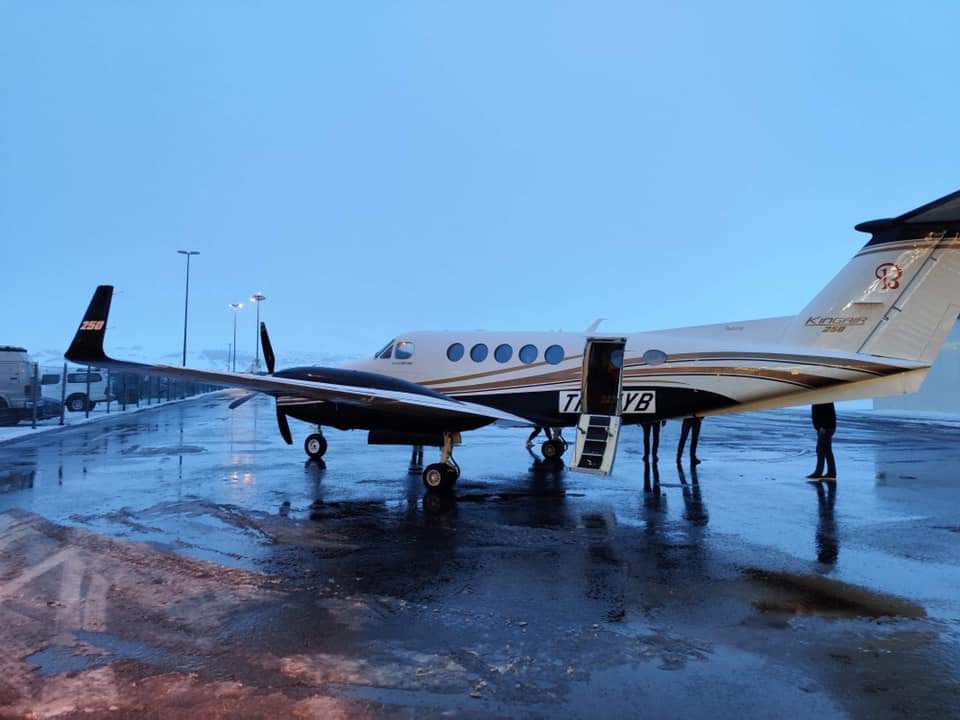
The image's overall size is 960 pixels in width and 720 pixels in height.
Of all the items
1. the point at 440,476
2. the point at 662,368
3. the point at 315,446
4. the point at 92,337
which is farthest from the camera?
the point at 315,446

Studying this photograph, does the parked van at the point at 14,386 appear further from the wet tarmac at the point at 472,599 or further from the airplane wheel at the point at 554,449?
the airplane wheel at the point at 554,449

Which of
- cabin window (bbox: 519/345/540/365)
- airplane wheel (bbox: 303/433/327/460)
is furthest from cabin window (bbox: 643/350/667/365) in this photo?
airplane wheel (bbox: 303/433/327/460)

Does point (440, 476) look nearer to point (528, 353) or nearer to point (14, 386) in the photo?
point (528, 353)

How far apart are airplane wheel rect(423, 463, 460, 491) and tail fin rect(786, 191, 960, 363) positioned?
7.45 meters

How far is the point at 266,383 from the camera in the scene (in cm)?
1127

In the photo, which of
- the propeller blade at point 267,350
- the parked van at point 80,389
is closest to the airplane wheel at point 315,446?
the propeller blade at point 267,350

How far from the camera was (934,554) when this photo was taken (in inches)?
310

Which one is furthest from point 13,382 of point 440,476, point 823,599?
point 823,599

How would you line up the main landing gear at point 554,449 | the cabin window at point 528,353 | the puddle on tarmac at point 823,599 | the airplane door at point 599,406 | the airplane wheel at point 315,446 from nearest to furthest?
the puddle on tarmac at point 823,599 < the airplane door at point 599,406 < the cabin window at point 528,353 < the airplane wheel at point 315,446 < the main landing gear at point 554,449

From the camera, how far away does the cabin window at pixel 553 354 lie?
13.8 metres

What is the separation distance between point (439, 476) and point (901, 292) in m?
9.17

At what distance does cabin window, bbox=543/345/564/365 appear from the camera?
13789 millimetres

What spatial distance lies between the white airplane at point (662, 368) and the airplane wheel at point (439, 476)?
0.02 metres

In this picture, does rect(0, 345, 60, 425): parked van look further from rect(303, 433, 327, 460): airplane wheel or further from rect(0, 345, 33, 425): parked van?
rect(303, 433, 327, 460): airplane wheel
